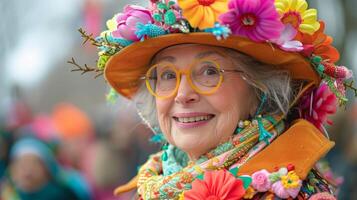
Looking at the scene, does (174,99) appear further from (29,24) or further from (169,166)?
(29,24)

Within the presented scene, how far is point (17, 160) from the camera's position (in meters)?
7.21

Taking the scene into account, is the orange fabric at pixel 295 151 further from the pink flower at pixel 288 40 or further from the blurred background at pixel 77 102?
the blurred background at pixel 77 102

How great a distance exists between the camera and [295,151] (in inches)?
144

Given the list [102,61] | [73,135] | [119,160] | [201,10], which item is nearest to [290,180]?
[201,10]

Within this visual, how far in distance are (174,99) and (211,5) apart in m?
0.55

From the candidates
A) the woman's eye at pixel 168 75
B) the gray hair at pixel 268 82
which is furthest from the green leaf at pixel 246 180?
the woman's eye at pixel 168 75

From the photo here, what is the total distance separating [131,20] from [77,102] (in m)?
10.4

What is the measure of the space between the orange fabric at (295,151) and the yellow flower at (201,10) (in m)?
0.68

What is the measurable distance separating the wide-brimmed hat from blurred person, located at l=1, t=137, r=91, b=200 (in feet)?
10.8

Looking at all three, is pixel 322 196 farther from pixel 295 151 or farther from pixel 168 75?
pixel 168 75

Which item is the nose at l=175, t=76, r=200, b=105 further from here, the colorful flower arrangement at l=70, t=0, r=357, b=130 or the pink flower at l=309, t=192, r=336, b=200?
the pink flower at l=309, t=192, r=336, b=200

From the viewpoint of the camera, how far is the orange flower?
3.65 metres

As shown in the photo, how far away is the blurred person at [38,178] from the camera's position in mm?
7067

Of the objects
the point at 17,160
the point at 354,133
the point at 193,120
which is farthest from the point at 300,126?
the point at 17,160
